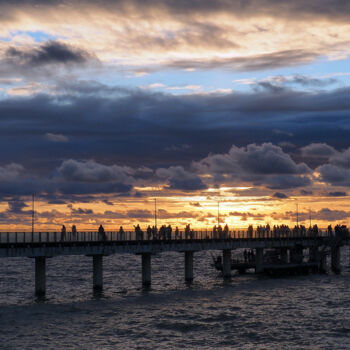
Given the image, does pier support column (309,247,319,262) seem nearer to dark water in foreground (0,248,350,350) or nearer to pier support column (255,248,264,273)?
pier support column (255,248,264,273)

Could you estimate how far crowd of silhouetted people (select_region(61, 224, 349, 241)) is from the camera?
286 feet

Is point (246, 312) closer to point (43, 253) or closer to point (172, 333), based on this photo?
point (172, 333)

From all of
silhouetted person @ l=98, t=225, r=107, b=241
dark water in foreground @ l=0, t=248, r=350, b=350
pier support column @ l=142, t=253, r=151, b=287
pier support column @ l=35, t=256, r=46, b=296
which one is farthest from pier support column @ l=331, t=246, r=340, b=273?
pier support column @ l=35, t=256, r=46, b=296

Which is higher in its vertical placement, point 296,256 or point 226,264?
point 296,256

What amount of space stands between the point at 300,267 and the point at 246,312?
49.6 m

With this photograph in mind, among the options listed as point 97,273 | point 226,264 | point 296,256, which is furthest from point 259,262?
point 97,273

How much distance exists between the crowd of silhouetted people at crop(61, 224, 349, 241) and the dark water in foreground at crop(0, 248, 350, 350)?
7549 millimetres

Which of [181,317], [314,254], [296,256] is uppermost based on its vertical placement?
[314,254]

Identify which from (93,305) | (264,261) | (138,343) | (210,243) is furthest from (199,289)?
(138,343)

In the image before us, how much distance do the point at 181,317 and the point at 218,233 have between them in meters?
A: 46.2

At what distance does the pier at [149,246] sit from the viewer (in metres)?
77.5

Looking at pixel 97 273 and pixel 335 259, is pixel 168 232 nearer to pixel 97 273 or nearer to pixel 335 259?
pixel 97 273

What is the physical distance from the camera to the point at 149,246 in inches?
3597

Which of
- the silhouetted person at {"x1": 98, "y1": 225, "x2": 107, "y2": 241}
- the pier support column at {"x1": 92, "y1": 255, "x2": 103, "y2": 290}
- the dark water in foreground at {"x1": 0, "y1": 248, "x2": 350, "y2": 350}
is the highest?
the silhouetted person at {"x1": 98, "y1": 225, "x2": 107, "y2": 241}
